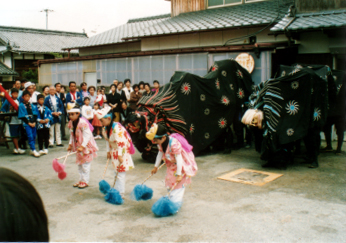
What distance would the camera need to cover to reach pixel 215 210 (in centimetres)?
523

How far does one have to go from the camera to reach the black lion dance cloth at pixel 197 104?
27.5 ft

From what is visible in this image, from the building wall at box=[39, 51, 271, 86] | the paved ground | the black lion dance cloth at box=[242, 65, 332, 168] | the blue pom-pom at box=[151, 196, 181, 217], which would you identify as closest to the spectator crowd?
the building wall at box=[39, 51, 271, 86]

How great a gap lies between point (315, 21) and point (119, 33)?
12067 mm

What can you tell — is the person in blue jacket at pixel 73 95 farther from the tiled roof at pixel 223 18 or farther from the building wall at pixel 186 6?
the building wall at pixel 186 6

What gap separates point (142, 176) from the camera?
7.31m

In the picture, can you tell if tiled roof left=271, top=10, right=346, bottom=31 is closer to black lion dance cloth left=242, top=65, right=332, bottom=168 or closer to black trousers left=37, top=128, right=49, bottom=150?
black lion dance cloth left=242, top=65, right=332, bottom=168

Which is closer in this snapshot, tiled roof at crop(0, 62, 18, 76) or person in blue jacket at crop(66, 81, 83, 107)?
person in blue jacket at crop(66, 81, 83, 107)

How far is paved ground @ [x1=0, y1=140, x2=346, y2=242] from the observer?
14.3ft

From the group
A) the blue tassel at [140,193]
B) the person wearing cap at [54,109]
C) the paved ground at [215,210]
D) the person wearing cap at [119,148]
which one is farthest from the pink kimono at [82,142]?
the person wearing cap at [54,109]

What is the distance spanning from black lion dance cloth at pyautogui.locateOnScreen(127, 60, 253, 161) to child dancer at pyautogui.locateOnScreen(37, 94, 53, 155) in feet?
9.67

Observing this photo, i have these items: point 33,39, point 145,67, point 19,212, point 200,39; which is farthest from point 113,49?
point 19,212

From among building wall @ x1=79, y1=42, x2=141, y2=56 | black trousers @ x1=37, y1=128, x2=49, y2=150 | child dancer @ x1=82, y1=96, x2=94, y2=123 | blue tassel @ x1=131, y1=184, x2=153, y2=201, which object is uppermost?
building wall @ x1=79, y1=42, x2=141, y2=56

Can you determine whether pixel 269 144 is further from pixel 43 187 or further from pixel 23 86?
pixel 23 86

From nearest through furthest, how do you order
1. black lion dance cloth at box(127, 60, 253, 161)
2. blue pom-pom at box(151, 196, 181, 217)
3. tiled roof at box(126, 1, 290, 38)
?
1. blue pom-pom at box(151, 196, 181, 217)
2. black lion dance cloth at box(127, 60, 253, 161)
3. tiled roof at box(126, 1, 290, 38)
